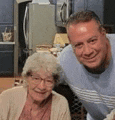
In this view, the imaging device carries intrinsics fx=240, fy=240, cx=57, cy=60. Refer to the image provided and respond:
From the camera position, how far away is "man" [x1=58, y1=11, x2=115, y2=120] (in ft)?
4.58

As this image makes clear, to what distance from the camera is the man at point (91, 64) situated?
1.39 m

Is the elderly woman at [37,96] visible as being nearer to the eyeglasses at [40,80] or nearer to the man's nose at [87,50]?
the eyeglasses at [40,80]

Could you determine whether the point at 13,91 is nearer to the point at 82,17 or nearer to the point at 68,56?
the point at 68,56

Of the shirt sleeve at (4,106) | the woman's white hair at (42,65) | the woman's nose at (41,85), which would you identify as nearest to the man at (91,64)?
the woman's white hair at (42,65)

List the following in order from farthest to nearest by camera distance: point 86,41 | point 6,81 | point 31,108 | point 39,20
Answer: point 6,81 → point 39,20 → point 31,108 → point 86,41

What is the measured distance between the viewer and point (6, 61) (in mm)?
6207

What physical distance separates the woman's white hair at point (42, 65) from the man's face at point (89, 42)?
0.56 ft

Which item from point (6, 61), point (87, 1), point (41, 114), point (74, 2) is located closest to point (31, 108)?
point (41, 114)

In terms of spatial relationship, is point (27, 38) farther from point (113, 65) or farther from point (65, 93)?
point (113, 65)

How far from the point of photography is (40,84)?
4.81 feet

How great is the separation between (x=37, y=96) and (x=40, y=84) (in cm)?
9

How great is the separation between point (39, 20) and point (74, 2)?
1.27 metres

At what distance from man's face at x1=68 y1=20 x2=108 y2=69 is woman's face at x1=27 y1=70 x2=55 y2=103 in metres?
0.24

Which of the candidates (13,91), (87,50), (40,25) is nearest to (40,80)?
(13,91)
